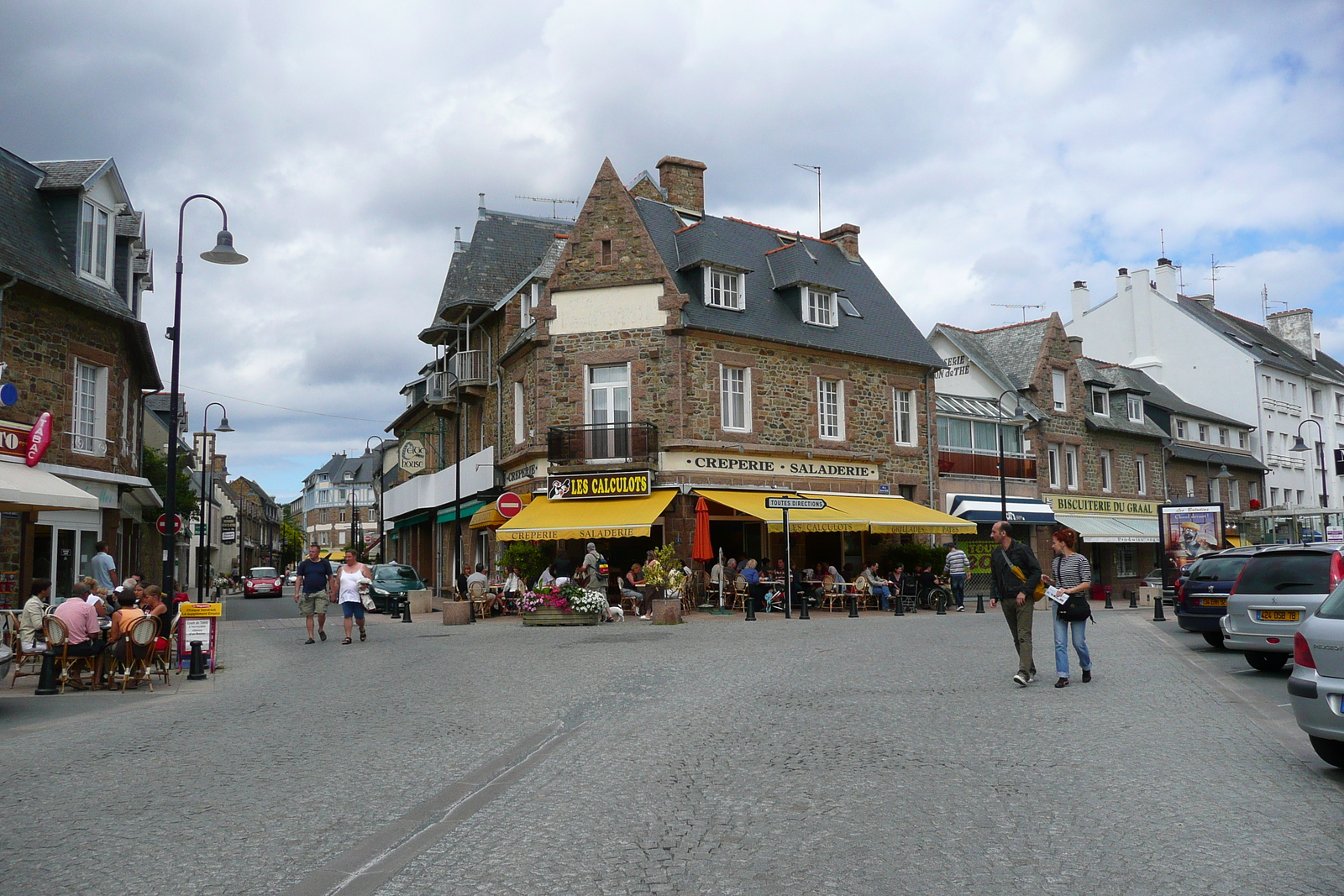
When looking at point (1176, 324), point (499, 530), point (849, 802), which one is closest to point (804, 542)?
point (499, 530)

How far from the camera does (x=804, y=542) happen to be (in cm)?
2933

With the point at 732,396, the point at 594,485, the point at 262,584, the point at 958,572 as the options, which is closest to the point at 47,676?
the point at 594,485

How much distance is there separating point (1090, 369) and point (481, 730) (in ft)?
131

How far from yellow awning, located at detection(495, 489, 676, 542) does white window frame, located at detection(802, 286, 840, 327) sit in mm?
7189

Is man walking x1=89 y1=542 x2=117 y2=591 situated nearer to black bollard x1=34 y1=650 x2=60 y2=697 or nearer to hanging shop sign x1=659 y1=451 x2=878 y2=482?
black bollard x1=34 y1=650 x2=60 y2=697

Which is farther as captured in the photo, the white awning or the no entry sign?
the no entry sign

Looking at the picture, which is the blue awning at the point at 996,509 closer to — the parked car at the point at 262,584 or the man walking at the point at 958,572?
the man walking at the point at 958,572

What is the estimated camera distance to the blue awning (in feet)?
114

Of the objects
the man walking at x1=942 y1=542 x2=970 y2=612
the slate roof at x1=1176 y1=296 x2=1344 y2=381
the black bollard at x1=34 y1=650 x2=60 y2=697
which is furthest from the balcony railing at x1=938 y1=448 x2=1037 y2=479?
the black bollard at x1=34 y1=650 x2=60 y2=697

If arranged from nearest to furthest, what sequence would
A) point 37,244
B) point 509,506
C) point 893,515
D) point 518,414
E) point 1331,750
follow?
point 1331,750
point 37,244
point 509,506
point 893,515
point 518,414

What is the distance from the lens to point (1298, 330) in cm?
6144

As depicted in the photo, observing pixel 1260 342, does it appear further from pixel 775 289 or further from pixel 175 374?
pixel 175 374

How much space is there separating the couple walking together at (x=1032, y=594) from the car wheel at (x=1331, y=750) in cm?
386

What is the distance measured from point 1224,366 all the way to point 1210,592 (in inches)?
1588
